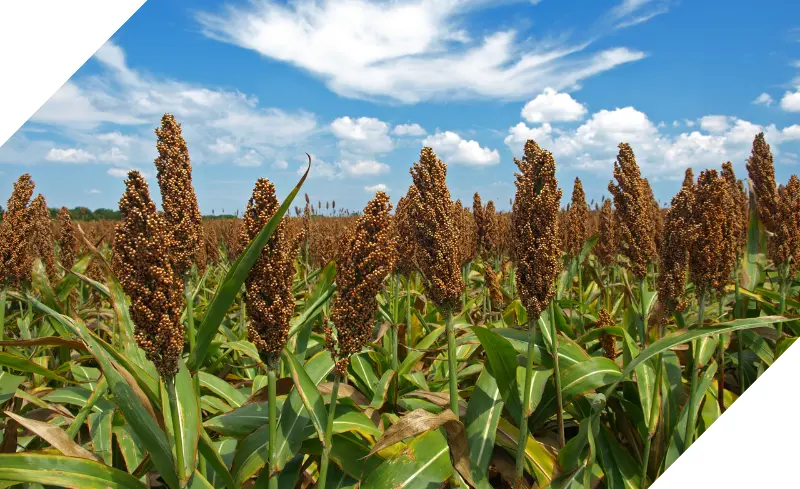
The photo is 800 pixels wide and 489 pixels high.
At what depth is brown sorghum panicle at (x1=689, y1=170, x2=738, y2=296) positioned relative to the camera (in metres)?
2.64

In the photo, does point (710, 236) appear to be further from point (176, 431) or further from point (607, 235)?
point (176, 431)

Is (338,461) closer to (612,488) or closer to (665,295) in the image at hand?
(612,488)

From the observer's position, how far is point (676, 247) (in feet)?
9.08

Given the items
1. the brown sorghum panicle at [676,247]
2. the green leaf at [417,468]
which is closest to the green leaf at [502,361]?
the green leaf at [417,468]

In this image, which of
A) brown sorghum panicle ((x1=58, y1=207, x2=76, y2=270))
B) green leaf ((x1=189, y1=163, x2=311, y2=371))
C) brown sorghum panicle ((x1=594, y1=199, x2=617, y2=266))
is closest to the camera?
green leaf ((x1=189, y1=163, x2=311, y2=371))

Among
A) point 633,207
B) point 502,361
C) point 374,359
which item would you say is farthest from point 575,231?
point 502,361

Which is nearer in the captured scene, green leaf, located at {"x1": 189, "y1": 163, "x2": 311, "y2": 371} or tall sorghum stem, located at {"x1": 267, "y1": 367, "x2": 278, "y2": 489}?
green leaf, located at {"x1": 189, "y1": 163, "x2": 311, "y2": 371}

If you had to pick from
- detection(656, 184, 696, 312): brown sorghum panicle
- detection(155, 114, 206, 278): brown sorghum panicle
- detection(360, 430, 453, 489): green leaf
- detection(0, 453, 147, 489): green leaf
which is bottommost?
detection(360, 430, 453, 489): green leaf

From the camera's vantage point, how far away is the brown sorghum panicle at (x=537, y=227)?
2.13 m

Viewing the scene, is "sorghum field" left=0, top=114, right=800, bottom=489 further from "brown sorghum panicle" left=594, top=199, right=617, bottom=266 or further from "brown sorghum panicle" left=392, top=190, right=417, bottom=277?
"brown sorghum panicle" left=594, top=199, right=617, bottom=266

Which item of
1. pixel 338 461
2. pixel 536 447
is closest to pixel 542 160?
pixel 536 447

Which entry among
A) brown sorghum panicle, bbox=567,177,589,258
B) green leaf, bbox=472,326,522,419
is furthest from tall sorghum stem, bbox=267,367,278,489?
brown sorghum panicle, bbox=567,177,589,258

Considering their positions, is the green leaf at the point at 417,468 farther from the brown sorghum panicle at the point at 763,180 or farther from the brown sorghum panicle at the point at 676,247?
the brown sorghum panicle at the point at 763,180

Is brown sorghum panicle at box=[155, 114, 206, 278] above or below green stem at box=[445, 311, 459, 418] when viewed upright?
above
